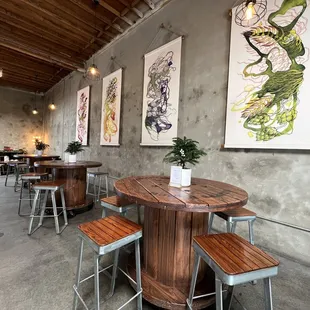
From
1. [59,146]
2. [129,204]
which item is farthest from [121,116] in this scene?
[59,146]

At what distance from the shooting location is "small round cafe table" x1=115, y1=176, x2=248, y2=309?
1.28 meters

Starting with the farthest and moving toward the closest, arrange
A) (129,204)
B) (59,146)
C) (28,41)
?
(59,146) → (28,41) → (129,204)

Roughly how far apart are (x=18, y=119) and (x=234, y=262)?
447 inches

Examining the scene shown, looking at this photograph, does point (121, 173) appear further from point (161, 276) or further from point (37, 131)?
point (37, 131)

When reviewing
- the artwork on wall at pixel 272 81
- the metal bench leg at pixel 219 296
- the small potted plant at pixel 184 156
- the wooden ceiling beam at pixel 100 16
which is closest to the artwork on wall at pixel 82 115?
the wooden ceiling beam at pixel 100 16

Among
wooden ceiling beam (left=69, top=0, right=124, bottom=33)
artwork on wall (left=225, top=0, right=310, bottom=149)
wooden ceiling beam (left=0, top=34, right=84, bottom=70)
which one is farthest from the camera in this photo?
wooden ceiling beam (left=0, top=34, right=84, bottom=70)

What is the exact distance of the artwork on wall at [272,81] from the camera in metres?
1.95

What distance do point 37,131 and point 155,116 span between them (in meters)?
9.01

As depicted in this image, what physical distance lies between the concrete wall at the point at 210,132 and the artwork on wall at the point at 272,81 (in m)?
0.15

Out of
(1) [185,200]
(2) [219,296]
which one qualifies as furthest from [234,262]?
(1) [185,200]

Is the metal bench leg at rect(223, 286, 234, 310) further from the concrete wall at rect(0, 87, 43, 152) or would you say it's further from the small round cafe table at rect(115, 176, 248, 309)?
the concrete wall at rect(0, 87, 43, 152)

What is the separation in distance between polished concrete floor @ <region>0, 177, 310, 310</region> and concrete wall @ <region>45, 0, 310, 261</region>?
467 millimetres

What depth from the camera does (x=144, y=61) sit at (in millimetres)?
3871

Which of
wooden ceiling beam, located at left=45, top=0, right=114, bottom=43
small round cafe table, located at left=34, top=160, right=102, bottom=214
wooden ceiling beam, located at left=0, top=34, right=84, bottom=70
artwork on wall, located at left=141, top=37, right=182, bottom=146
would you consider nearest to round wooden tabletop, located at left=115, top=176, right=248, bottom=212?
artwork on wall, located at left=141, top=37, right=182, bottom=146
